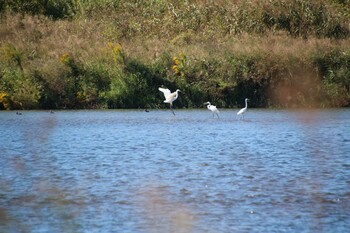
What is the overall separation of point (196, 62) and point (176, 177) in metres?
24.9

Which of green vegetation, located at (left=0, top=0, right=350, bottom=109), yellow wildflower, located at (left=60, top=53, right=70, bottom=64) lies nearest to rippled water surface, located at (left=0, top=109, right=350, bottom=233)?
green vegetation, located at (left=0, top=0, right=350, bottom=109)

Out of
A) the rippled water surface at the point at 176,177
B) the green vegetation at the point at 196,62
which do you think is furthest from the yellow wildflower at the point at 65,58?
the rippled water surface at the point at 176,177

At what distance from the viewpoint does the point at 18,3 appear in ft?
169

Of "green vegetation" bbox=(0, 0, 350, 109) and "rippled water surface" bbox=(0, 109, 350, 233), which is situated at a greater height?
"green vegetation" bbox=(0, 0, 350, 109)

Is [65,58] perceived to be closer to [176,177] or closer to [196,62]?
[196,62]

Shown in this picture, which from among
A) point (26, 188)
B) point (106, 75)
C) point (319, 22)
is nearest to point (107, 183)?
point (26, 188)

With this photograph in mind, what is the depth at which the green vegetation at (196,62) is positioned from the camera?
39.2 m

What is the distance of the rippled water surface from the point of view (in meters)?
11.5

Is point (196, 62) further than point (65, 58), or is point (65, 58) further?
point (196, 62)

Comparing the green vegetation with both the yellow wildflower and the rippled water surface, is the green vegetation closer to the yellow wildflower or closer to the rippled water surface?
the yellow wildflower

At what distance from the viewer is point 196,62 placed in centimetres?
4044

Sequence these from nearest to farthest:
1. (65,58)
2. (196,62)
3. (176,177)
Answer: (176,177) < (65,58) < (196,62)

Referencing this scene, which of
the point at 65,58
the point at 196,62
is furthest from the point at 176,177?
the point at 65,58

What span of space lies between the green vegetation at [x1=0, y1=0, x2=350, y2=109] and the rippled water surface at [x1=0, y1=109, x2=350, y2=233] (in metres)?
9.82
